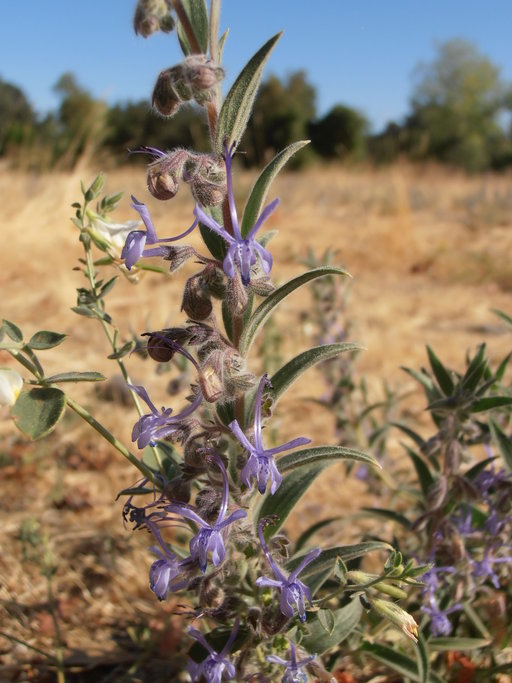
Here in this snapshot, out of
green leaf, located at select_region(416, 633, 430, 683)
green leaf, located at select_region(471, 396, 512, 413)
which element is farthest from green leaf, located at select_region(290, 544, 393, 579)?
green leaf, located at select_region(471, 396, 512, 413)

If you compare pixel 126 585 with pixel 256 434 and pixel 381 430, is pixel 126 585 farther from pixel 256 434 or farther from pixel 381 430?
pixel 256 434

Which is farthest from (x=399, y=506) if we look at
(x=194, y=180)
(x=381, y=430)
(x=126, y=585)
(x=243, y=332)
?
(x=194, y=180)

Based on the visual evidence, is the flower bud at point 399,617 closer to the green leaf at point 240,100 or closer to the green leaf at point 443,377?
the green leaf at point 443,377

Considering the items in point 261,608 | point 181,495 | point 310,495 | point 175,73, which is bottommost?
point 310,495

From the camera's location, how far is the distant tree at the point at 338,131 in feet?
96.0

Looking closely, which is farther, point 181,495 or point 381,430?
point 381,430

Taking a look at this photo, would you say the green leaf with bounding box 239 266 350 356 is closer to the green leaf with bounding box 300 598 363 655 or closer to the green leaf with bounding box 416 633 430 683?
the green leaf with bounding box 300 598 363 655

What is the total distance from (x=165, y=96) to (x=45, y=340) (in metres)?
0.45

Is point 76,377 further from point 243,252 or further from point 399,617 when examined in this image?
point 399,617

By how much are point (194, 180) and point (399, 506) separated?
1.96m

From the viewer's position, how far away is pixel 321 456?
98cm

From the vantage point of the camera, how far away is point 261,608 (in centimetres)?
104

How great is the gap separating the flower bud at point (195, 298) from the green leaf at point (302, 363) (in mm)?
175

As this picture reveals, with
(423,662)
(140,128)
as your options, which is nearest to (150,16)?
(423,662)
